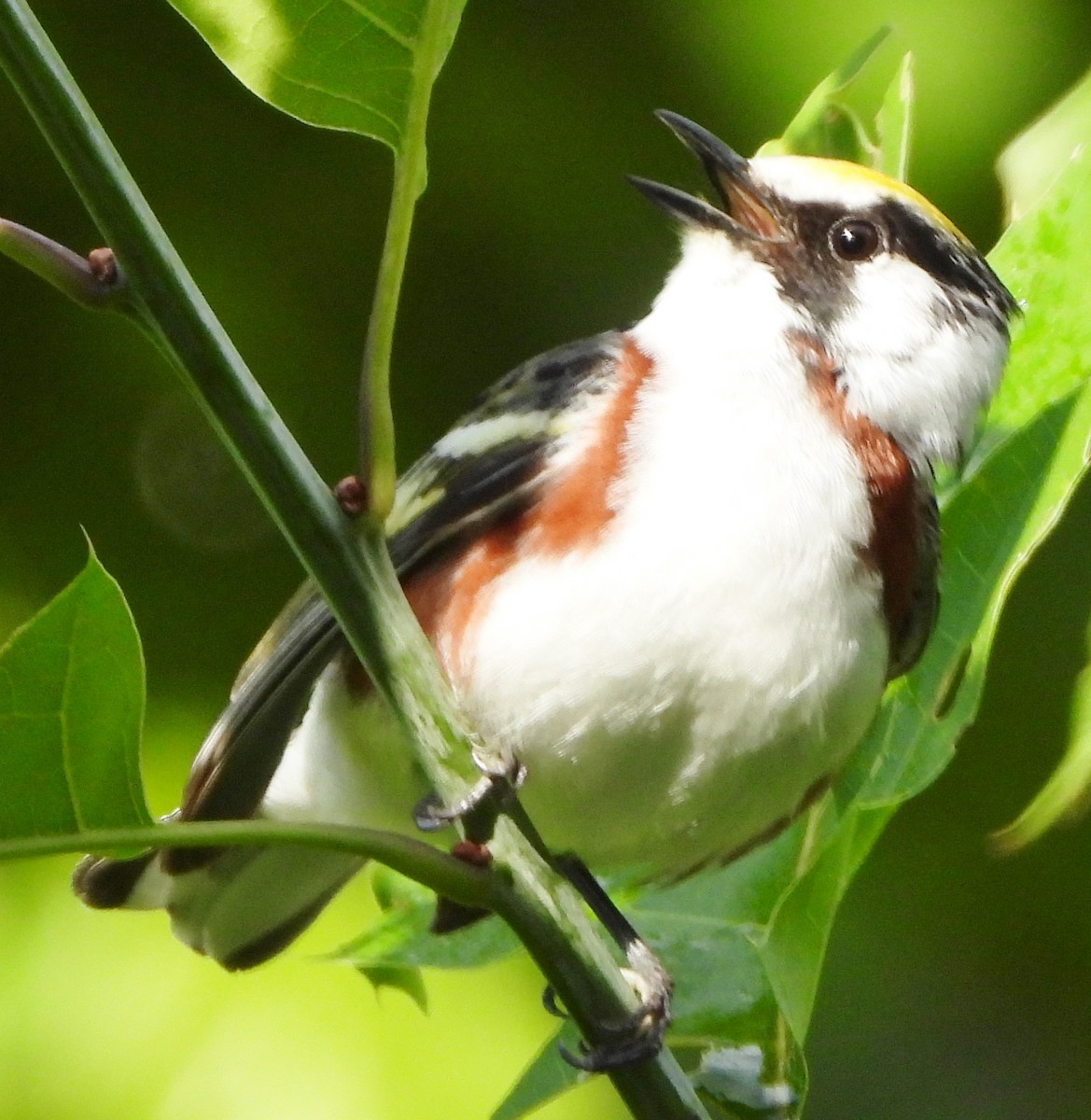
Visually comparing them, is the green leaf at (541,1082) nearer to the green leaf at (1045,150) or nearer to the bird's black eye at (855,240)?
the green leaf at (1045,150)

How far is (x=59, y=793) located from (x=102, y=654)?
12cm

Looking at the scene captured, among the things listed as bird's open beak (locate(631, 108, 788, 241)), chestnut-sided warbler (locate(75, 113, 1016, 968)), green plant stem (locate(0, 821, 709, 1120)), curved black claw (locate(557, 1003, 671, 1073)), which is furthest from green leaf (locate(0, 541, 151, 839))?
bird's open beak (locate(631, 108, 788, 241))

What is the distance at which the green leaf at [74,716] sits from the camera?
3.44ft

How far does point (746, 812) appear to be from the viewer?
1987 mm

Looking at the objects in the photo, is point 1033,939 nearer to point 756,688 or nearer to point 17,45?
point 756,688

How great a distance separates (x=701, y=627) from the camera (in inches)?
69.6

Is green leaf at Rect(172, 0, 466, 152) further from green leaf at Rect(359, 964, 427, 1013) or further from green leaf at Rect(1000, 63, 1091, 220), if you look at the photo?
green leaf at Rect(359, 964, 427, 1013)

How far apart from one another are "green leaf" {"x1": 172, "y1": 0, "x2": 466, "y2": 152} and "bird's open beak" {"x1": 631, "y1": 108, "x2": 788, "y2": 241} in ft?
3.06

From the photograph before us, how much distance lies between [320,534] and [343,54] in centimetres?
37

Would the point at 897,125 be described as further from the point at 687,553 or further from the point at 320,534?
the point at 320,534

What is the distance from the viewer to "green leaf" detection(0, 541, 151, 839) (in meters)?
1.05

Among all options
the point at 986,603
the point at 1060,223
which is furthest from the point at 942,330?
the point at 986,603

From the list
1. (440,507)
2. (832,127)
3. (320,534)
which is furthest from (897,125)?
(320,534)

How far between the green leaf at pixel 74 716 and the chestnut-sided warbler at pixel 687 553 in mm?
711
